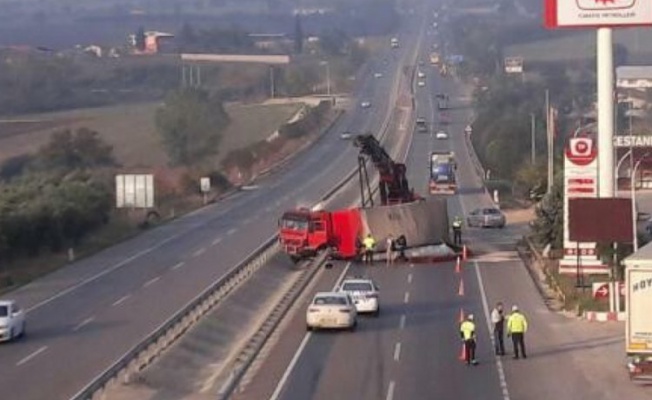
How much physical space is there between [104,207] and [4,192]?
14.7 feet

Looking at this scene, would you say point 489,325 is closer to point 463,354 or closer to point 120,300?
point 463,354

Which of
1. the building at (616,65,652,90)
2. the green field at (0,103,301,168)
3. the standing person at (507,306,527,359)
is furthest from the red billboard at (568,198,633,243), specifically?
the building at (616,65,652,90)

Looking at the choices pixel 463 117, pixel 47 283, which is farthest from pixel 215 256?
pixel 463 117

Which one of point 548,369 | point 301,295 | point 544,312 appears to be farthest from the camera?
point 301,295

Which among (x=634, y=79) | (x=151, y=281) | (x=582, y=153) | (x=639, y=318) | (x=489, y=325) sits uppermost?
(x=634, y=79)

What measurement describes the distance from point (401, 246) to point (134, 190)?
17438 mm

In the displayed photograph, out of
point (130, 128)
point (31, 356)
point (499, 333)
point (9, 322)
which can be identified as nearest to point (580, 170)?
point (499, 333)

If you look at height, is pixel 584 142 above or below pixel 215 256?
above

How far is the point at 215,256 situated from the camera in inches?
2036

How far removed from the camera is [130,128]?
128 m

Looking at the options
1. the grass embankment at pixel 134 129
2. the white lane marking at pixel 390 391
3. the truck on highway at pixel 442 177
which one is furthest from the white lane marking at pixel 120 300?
the truck on highway at pixel 442 177

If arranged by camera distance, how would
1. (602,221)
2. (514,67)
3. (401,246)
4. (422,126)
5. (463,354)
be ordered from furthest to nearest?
(514,67), (422,126), (401,246), (602,221), (463,354)

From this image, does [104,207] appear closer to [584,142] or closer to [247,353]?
[584,142]

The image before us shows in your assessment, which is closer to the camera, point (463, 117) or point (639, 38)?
point (463, 117)
